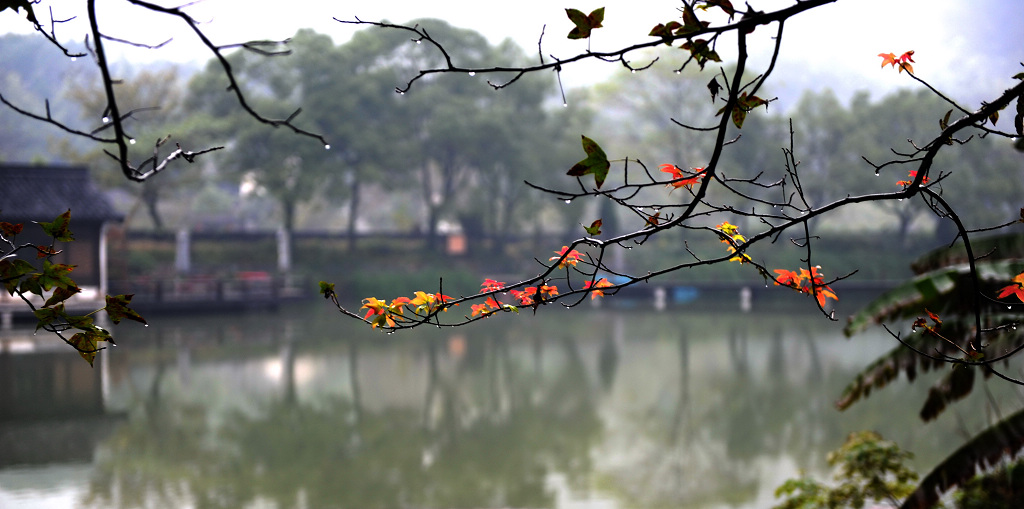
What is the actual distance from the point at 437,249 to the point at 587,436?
1669cm

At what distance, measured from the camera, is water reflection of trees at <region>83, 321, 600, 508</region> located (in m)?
5.63

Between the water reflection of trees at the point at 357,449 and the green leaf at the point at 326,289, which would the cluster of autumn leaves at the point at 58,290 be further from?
the water reflection of trees at the point at 357,449

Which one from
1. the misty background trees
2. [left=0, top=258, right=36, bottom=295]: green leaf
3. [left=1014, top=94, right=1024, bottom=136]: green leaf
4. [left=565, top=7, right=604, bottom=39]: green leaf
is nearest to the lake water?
[left=1014, top=94, right=1024, bottom=136]: green leaf

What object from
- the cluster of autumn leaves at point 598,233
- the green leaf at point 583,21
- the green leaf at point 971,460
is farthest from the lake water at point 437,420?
the green leaf at point 583,21

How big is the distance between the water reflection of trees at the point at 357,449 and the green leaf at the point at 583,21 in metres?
4.58

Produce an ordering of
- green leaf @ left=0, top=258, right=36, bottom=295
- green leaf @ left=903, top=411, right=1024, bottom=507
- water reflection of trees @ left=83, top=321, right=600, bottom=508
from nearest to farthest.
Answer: green leaf @ left=0, top=258, right=36, bottom=295 < green leaf @ left=903, top=411, right=1024, bottom=507 < water reflection of trees @ left=83, top=321, right=600, bottom=508

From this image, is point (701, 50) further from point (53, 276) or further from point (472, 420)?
point (472, 420)

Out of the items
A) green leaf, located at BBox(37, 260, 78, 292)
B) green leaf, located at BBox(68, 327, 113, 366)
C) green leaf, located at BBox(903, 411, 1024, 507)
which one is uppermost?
green leaf, located at BBox(37, 260, 78, 292)

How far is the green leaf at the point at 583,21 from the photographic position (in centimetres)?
127

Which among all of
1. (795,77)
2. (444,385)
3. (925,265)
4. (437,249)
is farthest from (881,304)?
(795,77)

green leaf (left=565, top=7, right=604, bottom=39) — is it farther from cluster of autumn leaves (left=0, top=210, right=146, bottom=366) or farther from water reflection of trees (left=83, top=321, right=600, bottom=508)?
water reflection of trees (left=83, top=321, right=600, bottom=508)

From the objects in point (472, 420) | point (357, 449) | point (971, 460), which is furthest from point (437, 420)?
point (971, 460)

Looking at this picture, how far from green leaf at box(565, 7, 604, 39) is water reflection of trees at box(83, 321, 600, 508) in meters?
4.58

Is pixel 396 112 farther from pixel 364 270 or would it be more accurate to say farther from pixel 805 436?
pixel 805 436
